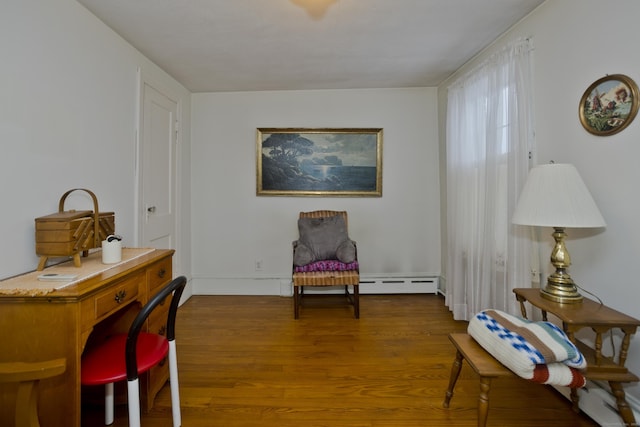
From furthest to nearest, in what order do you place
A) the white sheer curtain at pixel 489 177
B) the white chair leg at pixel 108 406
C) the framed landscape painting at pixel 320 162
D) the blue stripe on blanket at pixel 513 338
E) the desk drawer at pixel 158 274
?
the framed landscape painting at pixel 320 162, the white sheer curtain at pixel 489 177, the desk drawer at pixel 158 274, the white chair leg at pixel 108 406, the blue stripe on blanket at pixel 513 338

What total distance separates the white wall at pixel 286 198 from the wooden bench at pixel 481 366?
6.55 ft

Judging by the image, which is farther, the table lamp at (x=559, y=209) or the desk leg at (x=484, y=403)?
the table lamp at (x=559, y=209)

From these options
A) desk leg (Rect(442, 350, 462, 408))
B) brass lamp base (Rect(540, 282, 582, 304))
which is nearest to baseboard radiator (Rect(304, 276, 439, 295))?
desk leg (Rect(442, 350, 462, 408))

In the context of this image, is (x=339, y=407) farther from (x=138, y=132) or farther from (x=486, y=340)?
(x=138, y=132)

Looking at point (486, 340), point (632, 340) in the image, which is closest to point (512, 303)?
point (632, 340)

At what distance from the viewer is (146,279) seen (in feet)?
5.37

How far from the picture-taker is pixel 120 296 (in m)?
A: 1.39

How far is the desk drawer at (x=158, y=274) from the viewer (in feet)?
5.51

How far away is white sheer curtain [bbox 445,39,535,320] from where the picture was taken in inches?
80.7

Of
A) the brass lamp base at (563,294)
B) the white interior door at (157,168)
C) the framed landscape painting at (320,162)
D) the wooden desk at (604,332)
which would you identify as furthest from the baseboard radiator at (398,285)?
the white interior door at (157,168)

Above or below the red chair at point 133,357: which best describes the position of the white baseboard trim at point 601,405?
below

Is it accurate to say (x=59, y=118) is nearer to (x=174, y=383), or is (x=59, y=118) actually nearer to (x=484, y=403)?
(x=174, y=383)

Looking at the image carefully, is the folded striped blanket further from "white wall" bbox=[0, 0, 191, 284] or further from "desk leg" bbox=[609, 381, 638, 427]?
"white wall" bbox=[0, 0, 191, 284]

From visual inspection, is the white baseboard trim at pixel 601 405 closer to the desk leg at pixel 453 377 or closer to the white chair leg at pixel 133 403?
the desk leg at pixel 453 377
